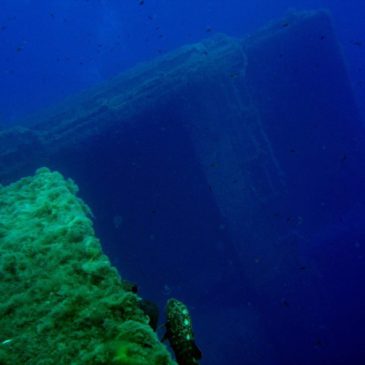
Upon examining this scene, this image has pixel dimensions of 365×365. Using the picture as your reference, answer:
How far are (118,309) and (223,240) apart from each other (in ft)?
36.9

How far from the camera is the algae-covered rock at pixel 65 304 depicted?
1635 mm

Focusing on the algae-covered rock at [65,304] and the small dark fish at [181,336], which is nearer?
the algae-covered rock at [65,304]

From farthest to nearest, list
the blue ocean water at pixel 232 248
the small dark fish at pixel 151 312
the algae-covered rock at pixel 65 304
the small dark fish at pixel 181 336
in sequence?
the blue ocean water at pixel 232 248, the small dark fish at pixel 151 312, the small dark fish at pixel 181 336, the algae-covered rock at pixel 65 304

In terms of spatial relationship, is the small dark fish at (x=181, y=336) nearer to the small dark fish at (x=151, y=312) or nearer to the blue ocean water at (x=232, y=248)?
the small dark fish at (x=151, y=312)

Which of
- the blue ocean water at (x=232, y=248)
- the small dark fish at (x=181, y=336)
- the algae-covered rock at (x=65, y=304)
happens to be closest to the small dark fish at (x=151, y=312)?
the small dark fish at (x=181, y=336)

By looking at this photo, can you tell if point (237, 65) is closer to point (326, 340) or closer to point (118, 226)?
point (118, 226)

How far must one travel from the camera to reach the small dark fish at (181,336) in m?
1.96

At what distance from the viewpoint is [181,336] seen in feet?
6.83

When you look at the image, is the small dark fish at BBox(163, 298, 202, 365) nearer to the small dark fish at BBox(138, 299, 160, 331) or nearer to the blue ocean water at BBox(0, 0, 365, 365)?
the small dark fish at BBox(138, 299, 160, 331)

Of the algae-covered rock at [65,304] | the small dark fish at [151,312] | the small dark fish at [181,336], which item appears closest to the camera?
the algae-covered rock at [65,304]

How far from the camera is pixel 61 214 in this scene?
3.20m

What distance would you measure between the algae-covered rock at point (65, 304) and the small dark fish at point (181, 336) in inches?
13.7

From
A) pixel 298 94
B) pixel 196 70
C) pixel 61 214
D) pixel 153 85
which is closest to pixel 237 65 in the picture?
pixel 196 70

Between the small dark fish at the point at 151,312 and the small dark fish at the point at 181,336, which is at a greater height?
the small dark fish at the point at 151,312
